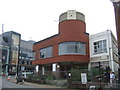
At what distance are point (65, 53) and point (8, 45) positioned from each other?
42.7 metres

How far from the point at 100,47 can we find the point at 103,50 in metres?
1.01

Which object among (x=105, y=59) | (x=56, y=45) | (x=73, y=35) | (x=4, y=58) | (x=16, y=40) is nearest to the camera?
(x=105, y=59)

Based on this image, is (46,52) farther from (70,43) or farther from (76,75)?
(76,75)

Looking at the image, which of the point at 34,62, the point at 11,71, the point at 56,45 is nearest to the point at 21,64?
the point at 11,71

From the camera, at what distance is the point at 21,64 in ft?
242

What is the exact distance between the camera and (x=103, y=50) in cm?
2886

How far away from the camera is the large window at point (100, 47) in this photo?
94.4 feet

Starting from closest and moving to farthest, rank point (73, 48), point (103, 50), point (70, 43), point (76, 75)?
1. point (76, 75)
2. point (103, 50)
3. point (73, 48)
4. point (70, 43)

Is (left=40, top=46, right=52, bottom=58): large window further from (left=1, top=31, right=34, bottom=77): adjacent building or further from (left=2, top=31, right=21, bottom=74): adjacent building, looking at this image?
(left=2, top=31, right=21, bottom=74): adjacent building

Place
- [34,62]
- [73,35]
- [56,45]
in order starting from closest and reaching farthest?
[73,35] < [56,45] < [34,62]

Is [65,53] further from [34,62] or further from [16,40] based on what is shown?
[16,40]

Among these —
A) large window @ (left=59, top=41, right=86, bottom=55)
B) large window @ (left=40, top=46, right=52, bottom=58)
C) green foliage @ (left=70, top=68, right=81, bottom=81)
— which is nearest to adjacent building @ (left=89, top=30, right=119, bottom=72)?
large window @ (left=59, top=41, right=86, bottom=55)

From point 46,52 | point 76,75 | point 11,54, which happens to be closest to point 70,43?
point 46,52

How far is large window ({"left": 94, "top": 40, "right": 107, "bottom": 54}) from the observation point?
28777 millimetres
